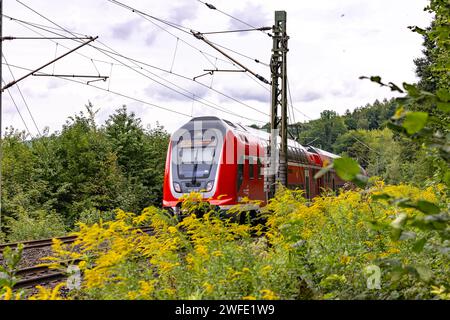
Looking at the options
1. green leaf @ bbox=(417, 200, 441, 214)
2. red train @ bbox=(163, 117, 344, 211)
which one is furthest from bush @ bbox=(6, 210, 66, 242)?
green leaf @ bbox=(417, 200, 441, 214)

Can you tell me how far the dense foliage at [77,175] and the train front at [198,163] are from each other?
6367 mm

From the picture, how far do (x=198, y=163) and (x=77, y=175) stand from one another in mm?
12844

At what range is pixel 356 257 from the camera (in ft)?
16.6

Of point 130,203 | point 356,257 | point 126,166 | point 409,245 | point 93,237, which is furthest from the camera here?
point 126,166

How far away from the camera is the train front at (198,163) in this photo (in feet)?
51.1

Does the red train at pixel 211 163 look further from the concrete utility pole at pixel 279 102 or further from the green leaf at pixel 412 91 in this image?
the green leaf at pixel 412 91

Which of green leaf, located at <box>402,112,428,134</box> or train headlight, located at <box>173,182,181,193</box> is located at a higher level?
train headlight, located at <box>173,182,181,193</box>

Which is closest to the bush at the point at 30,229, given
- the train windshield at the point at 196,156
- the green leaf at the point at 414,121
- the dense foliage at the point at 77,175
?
the dense foliage at the point at 77,175

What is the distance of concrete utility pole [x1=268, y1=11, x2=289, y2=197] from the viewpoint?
1509 cm

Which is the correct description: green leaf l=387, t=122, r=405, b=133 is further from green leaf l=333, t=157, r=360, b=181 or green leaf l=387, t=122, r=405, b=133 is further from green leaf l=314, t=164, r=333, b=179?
green leaf l=314, t=164, r=333, b=179

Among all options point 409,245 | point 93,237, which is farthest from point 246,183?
point 93,237

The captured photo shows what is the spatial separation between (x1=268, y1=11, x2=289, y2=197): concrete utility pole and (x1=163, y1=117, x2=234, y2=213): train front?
1404 millimetres
